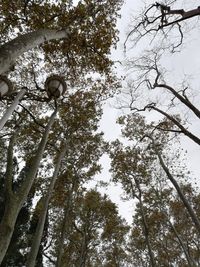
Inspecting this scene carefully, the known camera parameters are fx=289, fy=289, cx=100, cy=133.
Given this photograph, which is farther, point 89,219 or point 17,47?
point 89,219

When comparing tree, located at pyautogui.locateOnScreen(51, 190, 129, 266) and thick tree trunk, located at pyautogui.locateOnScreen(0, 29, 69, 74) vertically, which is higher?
tree, located at pyautogui.locateOnScreen(51, 190, 129, 266)

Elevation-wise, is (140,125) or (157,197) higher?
(140,125)

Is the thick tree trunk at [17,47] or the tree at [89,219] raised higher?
the tree at [89,219]

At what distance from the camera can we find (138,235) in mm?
25828

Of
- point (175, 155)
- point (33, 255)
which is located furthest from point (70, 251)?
point (33, 255)

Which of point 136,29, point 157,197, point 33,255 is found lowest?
point 33,255

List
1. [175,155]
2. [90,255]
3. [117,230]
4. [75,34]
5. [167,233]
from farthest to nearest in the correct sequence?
[90,255] < [167,233] < [117,230] < [175,155] < [75,34]

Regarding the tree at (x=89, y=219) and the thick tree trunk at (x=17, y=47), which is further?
the tree at (x=89, y=219)

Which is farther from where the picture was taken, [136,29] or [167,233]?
[167,233]

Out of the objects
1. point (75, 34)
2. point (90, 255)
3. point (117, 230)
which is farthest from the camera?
point (90, 255)

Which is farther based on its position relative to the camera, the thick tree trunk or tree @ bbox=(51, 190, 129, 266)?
tree @ bbox=(51, 190, 129, 266)

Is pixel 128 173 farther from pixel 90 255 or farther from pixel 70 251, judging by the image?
pixel 90 255

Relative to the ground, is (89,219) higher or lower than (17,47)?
higher

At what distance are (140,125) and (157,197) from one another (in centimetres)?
517
